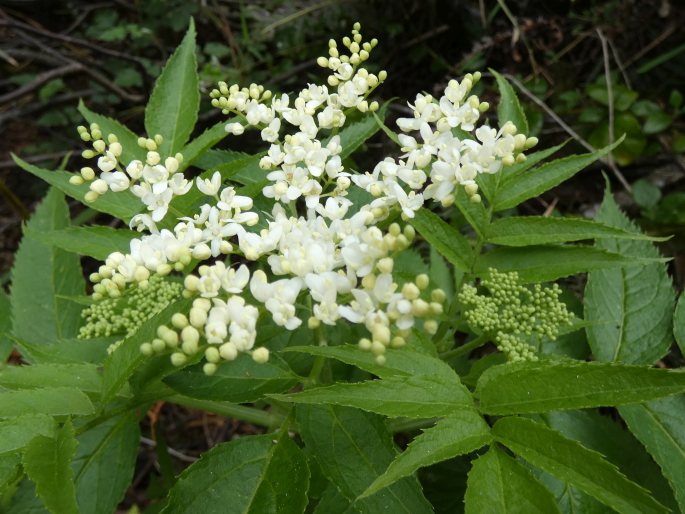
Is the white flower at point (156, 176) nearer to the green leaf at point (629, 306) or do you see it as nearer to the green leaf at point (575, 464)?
the green leaf at point (575, 464)

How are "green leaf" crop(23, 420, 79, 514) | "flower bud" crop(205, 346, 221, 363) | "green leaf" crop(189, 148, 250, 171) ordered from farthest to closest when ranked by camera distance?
"green leaf" crop(189, 148, 250, 171), "flower bud" crop(205, 346, 221, 363), "green leaf" crop(23, 420, 79, 514)

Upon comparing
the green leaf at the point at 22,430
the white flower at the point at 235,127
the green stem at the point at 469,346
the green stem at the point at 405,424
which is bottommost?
the green stem at the point at 405,424

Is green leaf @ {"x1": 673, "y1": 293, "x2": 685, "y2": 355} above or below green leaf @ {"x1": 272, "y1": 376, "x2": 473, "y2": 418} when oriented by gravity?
below

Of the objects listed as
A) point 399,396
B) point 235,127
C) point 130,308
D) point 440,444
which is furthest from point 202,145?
point 440,444

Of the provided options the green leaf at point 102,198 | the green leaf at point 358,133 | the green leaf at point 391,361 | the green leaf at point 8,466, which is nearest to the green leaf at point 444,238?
the green leaf at point 358,133

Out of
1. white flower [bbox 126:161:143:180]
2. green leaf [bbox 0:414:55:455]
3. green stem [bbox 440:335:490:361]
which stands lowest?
green stem [bbox 440:335:490:361]

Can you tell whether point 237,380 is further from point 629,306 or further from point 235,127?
point 629,306

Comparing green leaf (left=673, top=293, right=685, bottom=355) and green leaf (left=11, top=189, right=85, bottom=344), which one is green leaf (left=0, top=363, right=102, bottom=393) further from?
green leaf (left=673, top=293, right=685, bottom=355)

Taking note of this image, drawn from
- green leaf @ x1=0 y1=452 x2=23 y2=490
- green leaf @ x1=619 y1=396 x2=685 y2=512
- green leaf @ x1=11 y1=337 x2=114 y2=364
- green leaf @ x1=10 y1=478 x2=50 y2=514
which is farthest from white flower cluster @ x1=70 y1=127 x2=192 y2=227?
green leaf @ x1=619 y1=396 x2=685 y2=512
